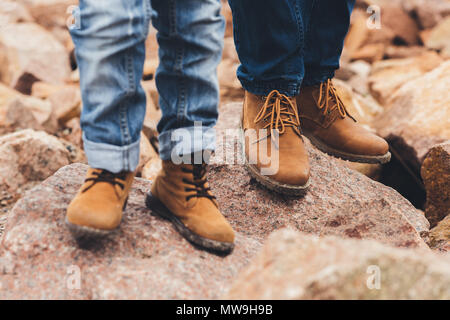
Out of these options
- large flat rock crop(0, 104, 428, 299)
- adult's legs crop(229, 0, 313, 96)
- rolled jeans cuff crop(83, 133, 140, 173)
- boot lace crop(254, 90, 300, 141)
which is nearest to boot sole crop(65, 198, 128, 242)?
large flat rock crop(0, 104, 428, 299)

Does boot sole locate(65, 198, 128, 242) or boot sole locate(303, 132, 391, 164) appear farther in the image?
boot sole locate(303, 132, 391, 164)

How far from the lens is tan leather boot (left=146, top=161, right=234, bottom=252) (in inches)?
66.7

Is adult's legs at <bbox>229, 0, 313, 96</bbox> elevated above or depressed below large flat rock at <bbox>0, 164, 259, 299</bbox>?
above

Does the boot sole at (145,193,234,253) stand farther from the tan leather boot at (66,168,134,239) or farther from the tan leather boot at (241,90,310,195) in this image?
the tan leather boot at (241,90,310,195)

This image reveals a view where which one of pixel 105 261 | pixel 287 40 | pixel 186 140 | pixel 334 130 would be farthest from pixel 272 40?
pixel 105 261

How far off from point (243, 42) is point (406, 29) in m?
9.72

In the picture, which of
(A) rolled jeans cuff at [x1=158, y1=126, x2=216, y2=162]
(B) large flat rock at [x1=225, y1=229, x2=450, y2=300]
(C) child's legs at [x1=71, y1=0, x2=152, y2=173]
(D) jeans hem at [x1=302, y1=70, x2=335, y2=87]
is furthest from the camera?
(D) jeans hem at [x1=302, y1=70, x2=335, y2=87]

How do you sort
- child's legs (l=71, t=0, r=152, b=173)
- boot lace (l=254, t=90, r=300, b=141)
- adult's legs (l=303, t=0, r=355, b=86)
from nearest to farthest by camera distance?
child's legs (l=71, t=0, r=152, b=173), boot lace (l=254, t=90, r=300, b=141), adult's legs (l=303, t=0, r=355, b=86)

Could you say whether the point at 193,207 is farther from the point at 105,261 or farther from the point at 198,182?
the point at 105,261

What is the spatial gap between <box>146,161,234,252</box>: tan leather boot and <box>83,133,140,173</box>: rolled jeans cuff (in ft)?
0.73

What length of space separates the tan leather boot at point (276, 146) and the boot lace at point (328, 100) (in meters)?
0.26

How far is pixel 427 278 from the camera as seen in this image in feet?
4.15

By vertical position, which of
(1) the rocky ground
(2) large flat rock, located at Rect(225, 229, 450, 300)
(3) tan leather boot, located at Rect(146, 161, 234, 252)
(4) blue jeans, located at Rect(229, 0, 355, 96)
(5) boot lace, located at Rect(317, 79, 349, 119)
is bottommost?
(1) the rocky ground
